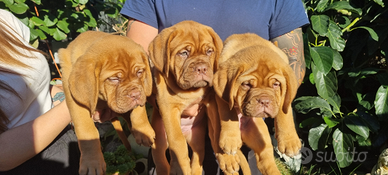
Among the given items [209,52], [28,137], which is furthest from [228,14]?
[28,137]

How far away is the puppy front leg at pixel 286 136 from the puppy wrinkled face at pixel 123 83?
1.10m

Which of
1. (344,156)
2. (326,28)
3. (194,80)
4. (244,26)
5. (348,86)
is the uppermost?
(244,26)

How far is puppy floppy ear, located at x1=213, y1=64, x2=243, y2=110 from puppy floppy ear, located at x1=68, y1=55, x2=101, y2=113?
0.88 m

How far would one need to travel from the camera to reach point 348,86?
500 cm

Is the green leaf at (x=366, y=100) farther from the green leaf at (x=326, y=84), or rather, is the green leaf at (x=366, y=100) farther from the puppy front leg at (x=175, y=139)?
the puppy front leg at (x=175, y=139)

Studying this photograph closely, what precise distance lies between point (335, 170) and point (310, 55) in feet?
8.95

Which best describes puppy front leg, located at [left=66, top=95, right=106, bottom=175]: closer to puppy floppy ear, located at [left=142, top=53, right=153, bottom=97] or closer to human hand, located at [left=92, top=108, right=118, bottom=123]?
human hand, located at [left=92, top=108, right=118, bottom=123]

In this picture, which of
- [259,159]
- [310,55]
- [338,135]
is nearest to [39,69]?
[259,159]

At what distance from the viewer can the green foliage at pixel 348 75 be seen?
442cm

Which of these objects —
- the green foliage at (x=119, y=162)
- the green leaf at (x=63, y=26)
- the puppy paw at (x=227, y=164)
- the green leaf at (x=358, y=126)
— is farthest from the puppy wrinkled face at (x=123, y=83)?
the green leaf at (x=358, y=126)

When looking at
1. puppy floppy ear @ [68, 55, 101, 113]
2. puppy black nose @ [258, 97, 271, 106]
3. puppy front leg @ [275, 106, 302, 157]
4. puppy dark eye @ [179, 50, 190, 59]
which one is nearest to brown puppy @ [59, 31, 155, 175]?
puppy floppy ear @ [68, 55, 101, 113]

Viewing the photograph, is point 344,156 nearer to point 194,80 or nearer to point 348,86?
point 348,86

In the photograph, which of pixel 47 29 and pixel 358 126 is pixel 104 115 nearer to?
pixel 47 29

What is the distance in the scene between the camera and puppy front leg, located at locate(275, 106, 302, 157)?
7.37 ft
